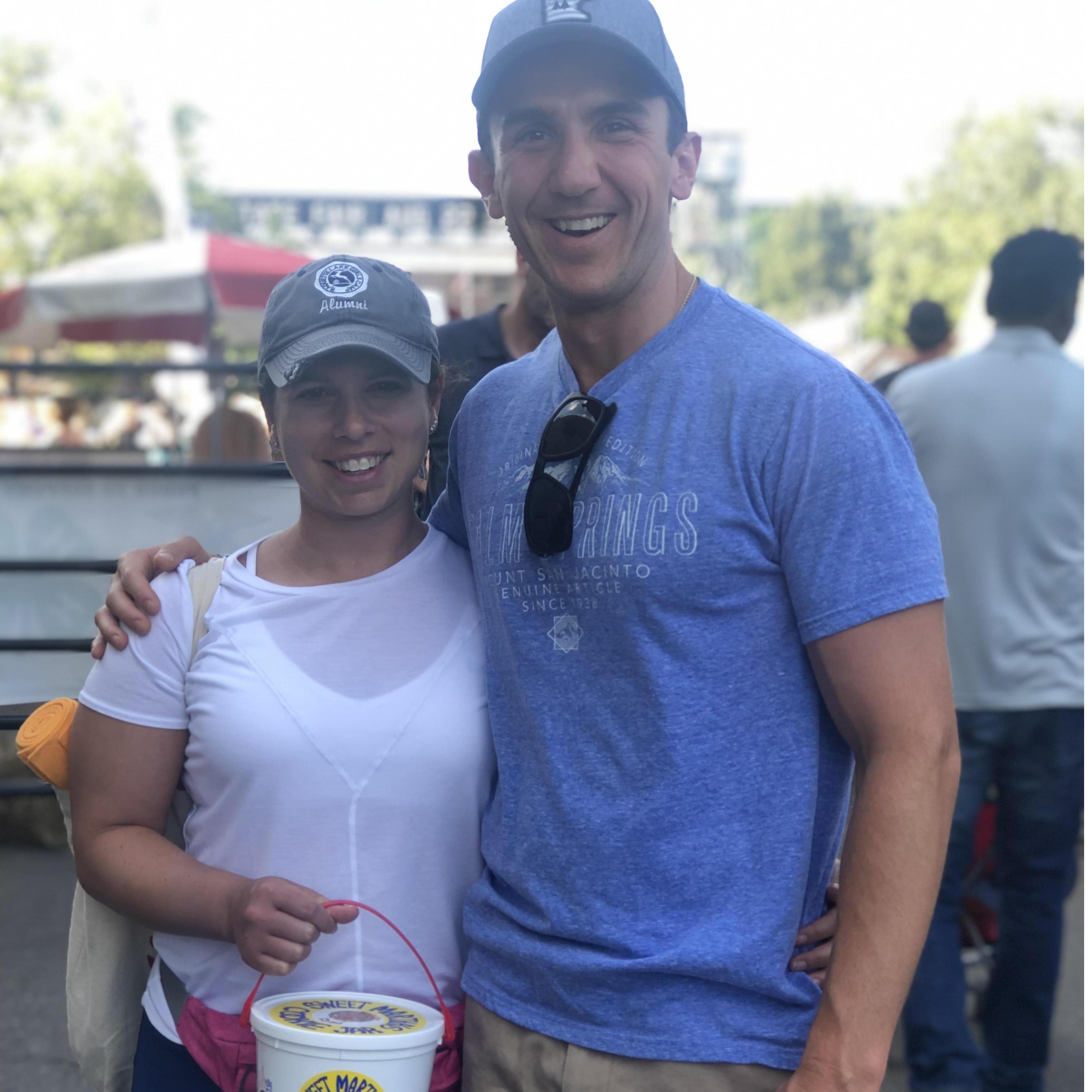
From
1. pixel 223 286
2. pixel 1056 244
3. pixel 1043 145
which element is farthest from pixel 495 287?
pixel 1056 244

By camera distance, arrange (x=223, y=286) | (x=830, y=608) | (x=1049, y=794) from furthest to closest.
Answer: (x=223, y=286) < (x=1049, y=794) < (x=830, y=608)

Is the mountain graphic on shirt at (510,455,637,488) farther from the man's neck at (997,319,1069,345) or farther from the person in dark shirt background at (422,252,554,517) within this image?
the man's neck at (997,319,1069,345)

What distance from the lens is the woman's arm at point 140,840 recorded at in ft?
6.73

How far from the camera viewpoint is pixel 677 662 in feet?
5.88

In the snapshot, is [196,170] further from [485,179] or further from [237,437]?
[485,179]

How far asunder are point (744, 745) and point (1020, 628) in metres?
2.81

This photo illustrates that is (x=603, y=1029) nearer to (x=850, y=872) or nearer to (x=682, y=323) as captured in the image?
(x=850, y=872)

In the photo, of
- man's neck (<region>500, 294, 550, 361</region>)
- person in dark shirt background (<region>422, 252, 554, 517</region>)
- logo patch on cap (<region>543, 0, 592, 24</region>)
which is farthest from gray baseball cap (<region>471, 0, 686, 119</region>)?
man's neck (<region>500, 294, 550, 361</region>)

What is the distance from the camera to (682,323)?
6.30 feet

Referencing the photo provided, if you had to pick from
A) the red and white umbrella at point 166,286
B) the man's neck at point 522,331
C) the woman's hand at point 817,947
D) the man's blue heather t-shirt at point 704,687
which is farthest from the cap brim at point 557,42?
the red and white umbrella at point 166,286

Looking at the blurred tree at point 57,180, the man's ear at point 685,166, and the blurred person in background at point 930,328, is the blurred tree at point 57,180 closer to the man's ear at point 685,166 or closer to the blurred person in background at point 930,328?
the blurred person in background at point 930,328

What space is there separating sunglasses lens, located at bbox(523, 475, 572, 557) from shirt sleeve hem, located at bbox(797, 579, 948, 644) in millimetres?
364

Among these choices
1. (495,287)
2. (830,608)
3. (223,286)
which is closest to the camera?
(830,608)

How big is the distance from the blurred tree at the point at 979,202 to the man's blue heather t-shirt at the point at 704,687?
132 ft
